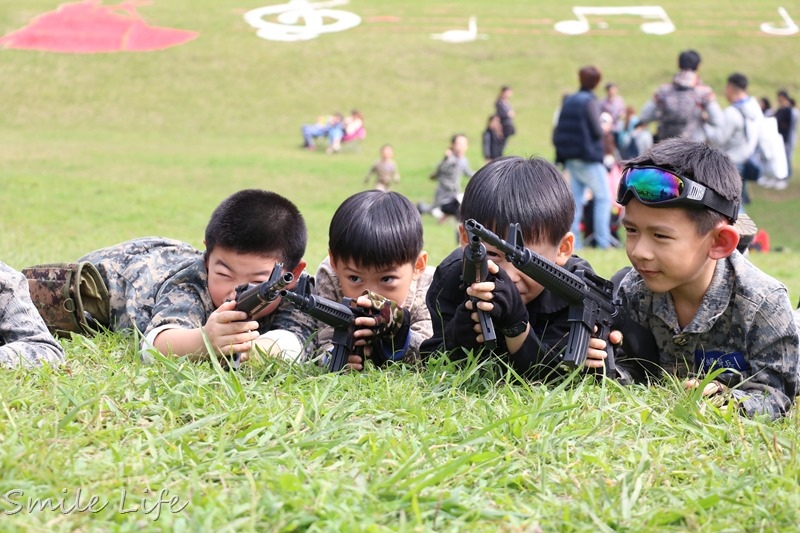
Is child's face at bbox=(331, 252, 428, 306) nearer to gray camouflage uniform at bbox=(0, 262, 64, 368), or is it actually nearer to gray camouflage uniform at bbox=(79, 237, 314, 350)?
gray camouflage uniform at bbox=(79, 237, 314, 350)

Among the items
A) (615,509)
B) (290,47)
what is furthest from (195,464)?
(290,47)

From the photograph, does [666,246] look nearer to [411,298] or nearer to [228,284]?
[411,298]

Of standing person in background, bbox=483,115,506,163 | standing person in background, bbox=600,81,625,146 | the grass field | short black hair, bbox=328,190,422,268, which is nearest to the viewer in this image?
the grass field

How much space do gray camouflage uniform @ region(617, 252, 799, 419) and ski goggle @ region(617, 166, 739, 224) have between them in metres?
0.32

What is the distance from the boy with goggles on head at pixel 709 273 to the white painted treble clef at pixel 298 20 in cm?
3278

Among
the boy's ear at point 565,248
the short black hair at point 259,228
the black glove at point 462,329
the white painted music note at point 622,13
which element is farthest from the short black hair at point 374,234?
the white painted music note at point 622,13

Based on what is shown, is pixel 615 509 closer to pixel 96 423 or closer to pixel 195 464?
pixel 195 464

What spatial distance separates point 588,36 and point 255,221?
1317 inches

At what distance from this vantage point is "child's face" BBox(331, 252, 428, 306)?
4258 millimetres

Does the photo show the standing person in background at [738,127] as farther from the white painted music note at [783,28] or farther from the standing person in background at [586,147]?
the white painted music note at [783,28]

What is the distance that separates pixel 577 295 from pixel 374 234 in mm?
994

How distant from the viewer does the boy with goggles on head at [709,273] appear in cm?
370

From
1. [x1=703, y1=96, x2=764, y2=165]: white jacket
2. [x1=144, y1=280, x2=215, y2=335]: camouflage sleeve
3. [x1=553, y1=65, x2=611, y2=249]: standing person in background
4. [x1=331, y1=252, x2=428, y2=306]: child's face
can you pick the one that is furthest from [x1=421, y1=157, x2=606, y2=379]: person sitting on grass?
[x1=703, y1=96, x2=764, y2=165]: white jacket

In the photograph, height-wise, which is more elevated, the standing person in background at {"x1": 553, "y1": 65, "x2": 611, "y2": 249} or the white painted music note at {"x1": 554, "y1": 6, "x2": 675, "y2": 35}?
the standing person in background at {"x1": 553, "y1": 65, "x2": 611, "y2": 249}
